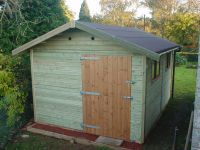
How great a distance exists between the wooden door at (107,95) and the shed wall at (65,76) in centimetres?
16

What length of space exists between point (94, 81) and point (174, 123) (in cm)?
316

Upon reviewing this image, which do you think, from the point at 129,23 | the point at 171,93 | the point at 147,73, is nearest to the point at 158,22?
the point at 129,23

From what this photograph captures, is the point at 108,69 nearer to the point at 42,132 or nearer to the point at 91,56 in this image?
the point at 91,56

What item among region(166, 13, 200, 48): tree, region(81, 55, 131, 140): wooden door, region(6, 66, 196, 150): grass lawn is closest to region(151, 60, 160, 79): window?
region(81, 55, 131, 140): wooden door

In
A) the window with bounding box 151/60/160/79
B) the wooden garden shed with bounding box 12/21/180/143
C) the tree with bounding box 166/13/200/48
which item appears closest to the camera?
the wooden garden shed with bounding box 12/21/180/143

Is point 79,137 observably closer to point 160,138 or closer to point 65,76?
point 65,76

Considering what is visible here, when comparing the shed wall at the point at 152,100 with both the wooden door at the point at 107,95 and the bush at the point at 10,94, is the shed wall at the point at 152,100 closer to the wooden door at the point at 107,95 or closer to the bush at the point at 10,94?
the wooden door at the point at 107,95

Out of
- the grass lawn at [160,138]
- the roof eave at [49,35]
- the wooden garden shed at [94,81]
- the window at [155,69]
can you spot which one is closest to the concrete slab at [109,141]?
the wooden garden shed at [94,81]

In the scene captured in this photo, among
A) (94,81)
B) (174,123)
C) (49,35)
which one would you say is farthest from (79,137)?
(174,123)

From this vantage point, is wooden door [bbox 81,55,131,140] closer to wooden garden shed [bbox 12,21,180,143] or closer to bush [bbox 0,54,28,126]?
wooden garden shed [bbox 12,21,180,143]

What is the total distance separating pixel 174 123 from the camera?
7.48m

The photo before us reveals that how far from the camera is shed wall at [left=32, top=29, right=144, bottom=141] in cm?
587

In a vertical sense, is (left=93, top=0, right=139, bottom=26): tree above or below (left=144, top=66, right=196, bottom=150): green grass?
above

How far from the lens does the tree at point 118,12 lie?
35.1m
